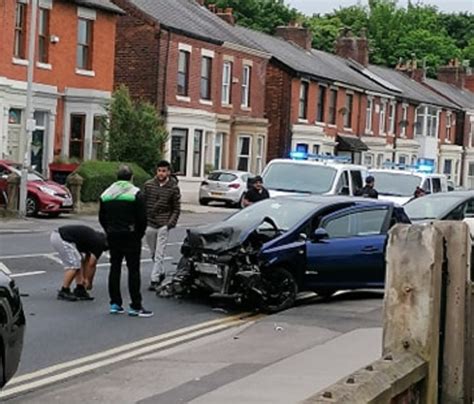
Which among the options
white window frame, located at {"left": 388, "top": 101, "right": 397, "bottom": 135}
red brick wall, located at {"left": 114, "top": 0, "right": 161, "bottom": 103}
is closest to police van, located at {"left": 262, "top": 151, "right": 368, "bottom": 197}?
red brick wall, located at {"left": 114, "top": 0, "right": 161, "bottom": 103}

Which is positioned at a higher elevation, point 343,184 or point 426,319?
point 343,184

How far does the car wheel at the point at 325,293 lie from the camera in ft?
50.2

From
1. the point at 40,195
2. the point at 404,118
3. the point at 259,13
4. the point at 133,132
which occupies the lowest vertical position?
the point at 40,195

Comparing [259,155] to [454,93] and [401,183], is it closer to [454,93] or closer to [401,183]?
[401,183]

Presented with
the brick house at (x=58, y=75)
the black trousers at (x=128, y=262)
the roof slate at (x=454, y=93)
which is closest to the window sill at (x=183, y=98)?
the brick house at (x=58, y=75)

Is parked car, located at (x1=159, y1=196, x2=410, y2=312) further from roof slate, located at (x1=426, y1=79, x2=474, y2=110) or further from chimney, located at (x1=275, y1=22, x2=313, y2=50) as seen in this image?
roof slate, located at (x1=426, y1=79, x2=474, y2=110)

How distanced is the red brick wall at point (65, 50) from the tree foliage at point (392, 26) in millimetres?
49705

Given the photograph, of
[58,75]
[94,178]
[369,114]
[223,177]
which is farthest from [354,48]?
[94,178]

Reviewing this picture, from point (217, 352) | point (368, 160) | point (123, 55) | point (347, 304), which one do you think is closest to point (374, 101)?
point (368, 160)

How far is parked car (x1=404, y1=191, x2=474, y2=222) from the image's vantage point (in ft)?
65.2

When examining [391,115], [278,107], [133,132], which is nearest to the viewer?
[133,132]

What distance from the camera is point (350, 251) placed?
1524cm

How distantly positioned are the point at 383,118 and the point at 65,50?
3157cm

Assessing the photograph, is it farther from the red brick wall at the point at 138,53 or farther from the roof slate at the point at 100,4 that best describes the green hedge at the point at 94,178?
the red brick wall at the point at 138,53
